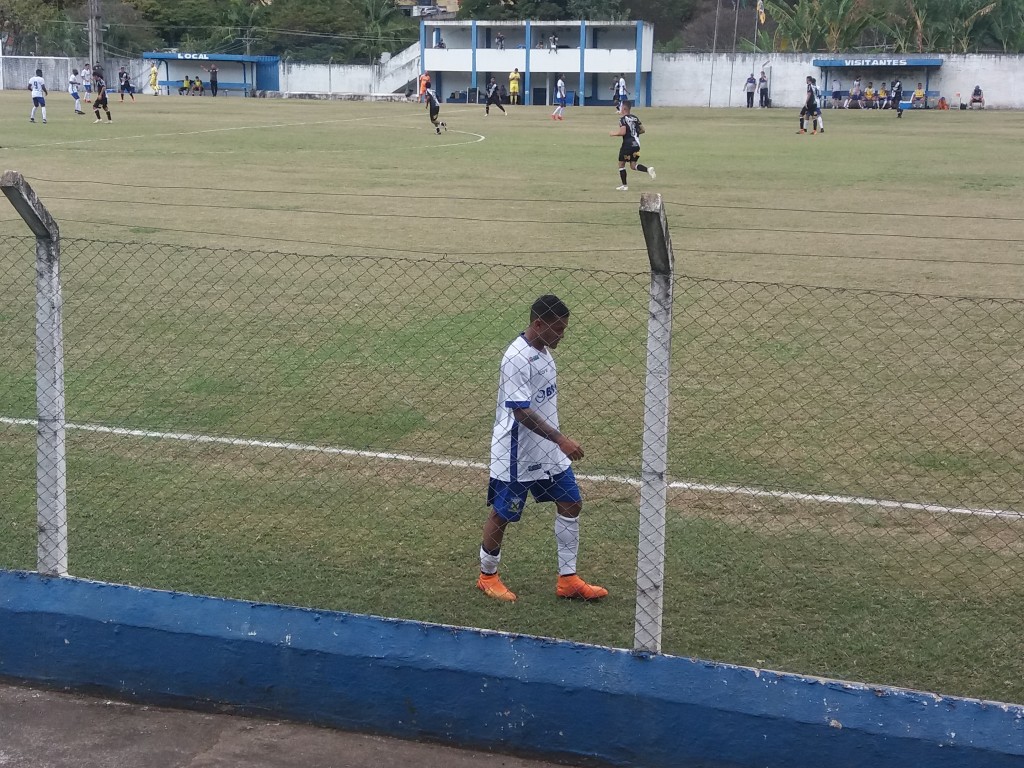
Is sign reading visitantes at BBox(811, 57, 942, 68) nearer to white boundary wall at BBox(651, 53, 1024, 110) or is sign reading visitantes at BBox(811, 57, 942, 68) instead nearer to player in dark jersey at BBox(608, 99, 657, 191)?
white boundary wall at BBox(651, 53, 1024, 110)

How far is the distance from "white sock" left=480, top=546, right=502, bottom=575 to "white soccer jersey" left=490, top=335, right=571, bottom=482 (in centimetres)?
43

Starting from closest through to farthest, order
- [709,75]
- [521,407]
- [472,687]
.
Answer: [472,687] < [521,407] < [709,75]

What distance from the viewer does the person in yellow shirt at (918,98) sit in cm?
6138

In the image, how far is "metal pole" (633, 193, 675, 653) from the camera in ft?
16.5

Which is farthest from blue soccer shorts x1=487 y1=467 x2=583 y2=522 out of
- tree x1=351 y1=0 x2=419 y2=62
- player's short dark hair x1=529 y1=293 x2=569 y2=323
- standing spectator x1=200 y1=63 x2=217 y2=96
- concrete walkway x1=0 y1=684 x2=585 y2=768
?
tree x1=351 y1=0 x2=419 y2=62

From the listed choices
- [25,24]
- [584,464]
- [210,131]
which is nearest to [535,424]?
[584,464]

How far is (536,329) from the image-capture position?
5969 mm

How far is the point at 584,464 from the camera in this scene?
27.8 ft

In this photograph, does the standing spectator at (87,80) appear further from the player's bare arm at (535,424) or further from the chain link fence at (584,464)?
the player's bare arm at (535,424)

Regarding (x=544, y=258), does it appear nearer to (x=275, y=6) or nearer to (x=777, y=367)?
(x=777, y=367)

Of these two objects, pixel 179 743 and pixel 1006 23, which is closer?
pixel 179 743

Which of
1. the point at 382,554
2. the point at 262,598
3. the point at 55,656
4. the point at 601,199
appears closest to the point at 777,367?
the point at 382,554

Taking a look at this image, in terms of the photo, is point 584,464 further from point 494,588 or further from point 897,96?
point 897,96

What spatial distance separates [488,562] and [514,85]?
60513 mm
